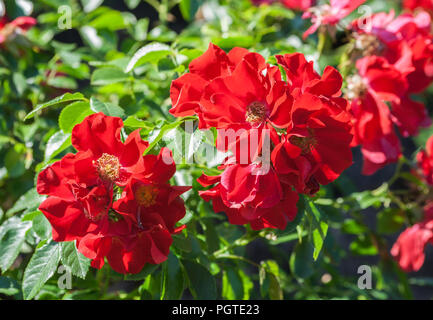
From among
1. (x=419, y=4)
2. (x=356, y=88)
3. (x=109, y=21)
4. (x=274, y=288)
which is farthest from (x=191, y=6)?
(x=419, y=4)

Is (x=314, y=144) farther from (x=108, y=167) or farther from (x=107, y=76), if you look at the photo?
(x=107, y=76)

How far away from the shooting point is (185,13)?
1.14m

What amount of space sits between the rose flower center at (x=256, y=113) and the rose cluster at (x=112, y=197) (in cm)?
12

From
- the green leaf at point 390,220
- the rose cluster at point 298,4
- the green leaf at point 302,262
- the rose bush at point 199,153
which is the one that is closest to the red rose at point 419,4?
the rose cluster at point 298,4

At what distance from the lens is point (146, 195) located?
647 millimetres

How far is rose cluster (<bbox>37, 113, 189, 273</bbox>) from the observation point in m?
0.62

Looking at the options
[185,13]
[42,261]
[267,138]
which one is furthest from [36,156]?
[267,138]

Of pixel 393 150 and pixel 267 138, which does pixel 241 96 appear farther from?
pixel 393 150

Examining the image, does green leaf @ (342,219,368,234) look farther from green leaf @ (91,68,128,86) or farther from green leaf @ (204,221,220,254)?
green leaf @ (91,68,128,86)

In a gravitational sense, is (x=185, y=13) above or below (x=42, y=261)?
above

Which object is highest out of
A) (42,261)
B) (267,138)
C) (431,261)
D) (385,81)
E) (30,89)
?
(30,89)

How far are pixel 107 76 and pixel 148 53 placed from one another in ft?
0.47

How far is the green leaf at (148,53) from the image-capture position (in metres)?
0.76

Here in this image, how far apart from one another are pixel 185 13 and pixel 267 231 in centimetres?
61
